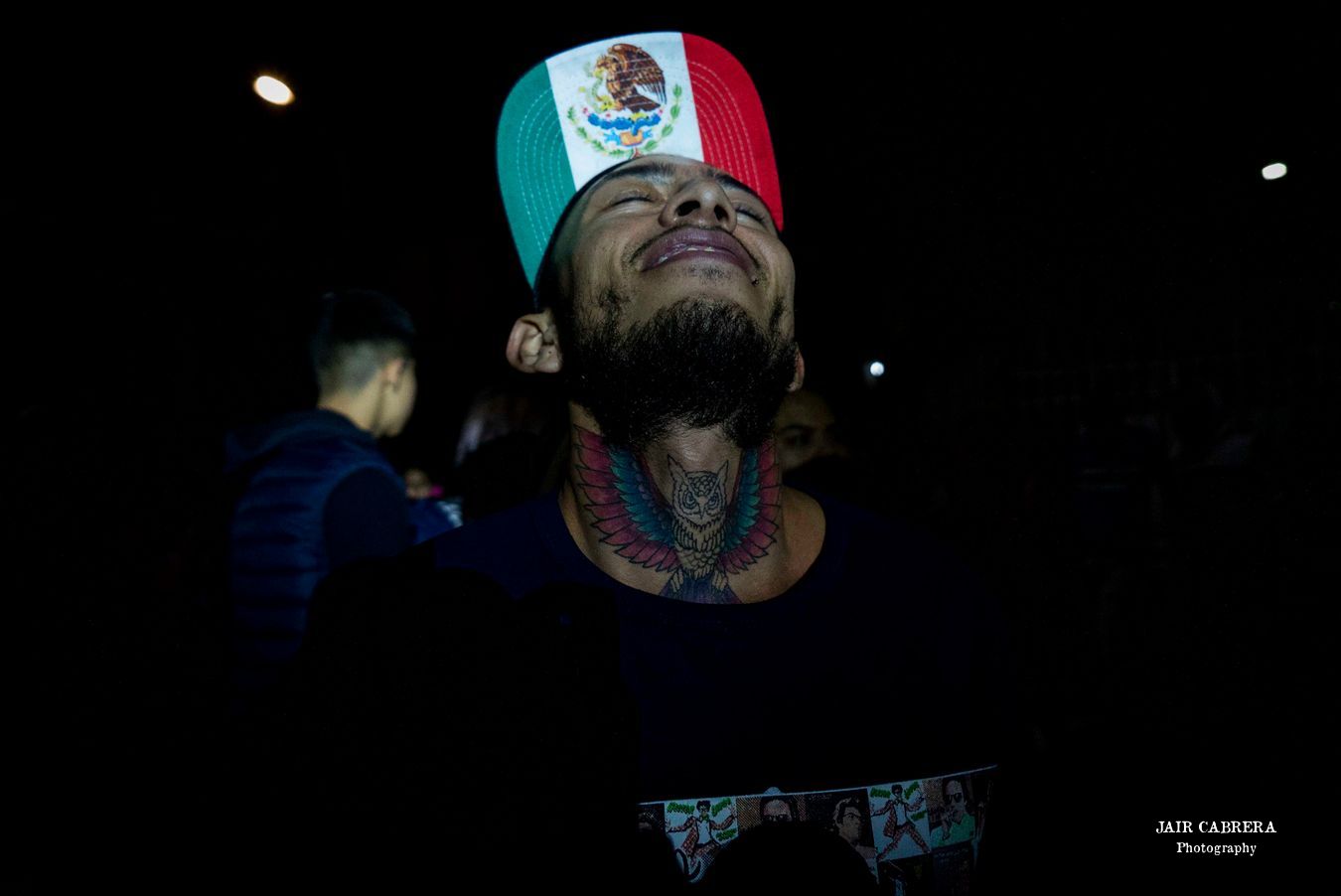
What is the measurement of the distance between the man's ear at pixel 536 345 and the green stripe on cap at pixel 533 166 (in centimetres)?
20

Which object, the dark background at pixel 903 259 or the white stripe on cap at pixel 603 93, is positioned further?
the dark background at pixel 903 259

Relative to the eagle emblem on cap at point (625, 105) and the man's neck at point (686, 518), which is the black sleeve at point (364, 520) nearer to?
the man's neck at point (686, 518)

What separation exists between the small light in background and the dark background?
81mm

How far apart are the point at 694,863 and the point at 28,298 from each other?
546 centimetres

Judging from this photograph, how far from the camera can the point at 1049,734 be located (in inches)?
143

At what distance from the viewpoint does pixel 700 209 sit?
4.22ft

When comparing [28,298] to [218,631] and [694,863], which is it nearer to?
[218,631]

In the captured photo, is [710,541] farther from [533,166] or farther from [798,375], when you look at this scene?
[533,166]

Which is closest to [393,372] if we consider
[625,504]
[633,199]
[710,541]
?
[633,199]

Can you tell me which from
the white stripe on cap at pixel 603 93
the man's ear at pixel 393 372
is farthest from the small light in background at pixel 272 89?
the white stripe on cap at pixel 603 93

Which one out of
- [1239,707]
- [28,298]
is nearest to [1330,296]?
[1239,707]

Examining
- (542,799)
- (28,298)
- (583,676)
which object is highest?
(28,298)

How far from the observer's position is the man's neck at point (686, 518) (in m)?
1.21

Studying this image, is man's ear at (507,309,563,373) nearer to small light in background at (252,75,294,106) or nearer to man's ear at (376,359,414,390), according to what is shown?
man's ear at (376,359,414,390)
